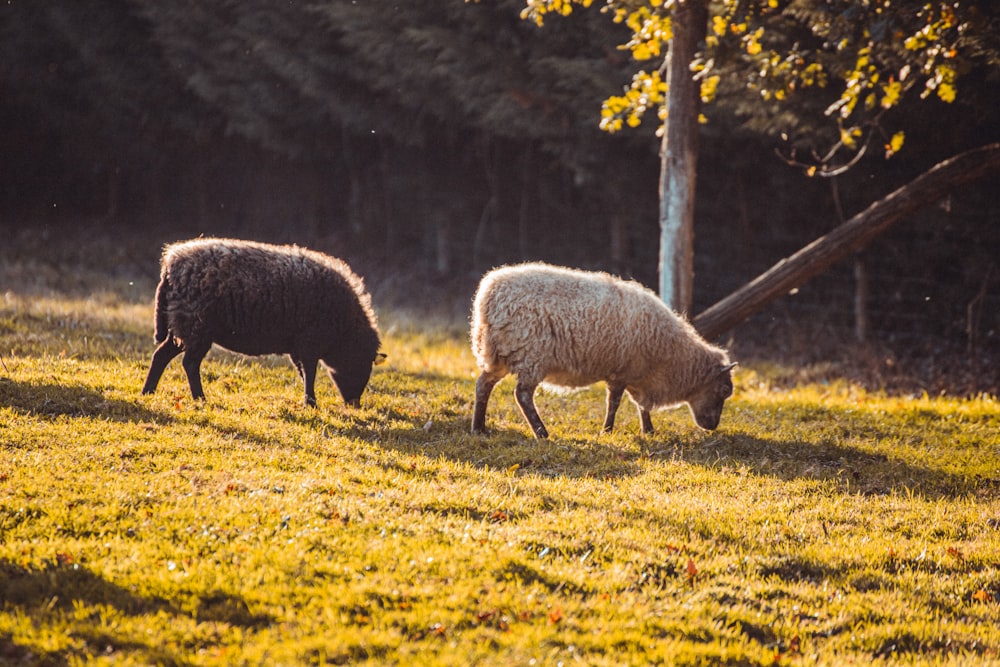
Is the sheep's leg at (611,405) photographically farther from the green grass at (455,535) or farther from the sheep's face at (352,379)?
the sheep's face at (352,379)

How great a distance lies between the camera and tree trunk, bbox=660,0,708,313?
12.5 metres

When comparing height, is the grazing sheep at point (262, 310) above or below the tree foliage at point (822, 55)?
below

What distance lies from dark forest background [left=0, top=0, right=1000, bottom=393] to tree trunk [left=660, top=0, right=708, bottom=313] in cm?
256

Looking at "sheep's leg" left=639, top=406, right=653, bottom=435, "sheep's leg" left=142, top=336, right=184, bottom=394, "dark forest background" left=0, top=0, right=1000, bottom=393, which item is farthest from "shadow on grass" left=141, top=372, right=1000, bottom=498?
"dark forest background" left=0, top=0, right=1000, bottom=393

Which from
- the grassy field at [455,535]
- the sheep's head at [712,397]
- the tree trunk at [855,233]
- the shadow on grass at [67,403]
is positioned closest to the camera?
the grassy field at [455,535]

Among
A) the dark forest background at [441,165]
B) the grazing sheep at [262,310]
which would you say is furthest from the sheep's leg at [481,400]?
the dark forest background at [441,165]

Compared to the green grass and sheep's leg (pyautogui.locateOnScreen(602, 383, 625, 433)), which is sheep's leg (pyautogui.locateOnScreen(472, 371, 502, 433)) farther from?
sheep's leg (pyautogui.locateOnScreen(602, 383, 625, 433))

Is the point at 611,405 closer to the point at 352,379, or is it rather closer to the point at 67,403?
the point at 352,379

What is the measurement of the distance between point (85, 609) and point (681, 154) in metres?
9.87

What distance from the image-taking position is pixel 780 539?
21.4ft

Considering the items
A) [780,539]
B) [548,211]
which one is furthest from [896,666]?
[548,211]

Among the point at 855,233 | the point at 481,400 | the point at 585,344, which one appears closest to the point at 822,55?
the point at 855,233

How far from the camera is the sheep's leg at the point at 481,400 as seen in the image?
29.9 feet

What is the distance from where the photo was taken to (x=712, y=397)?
9.91m
